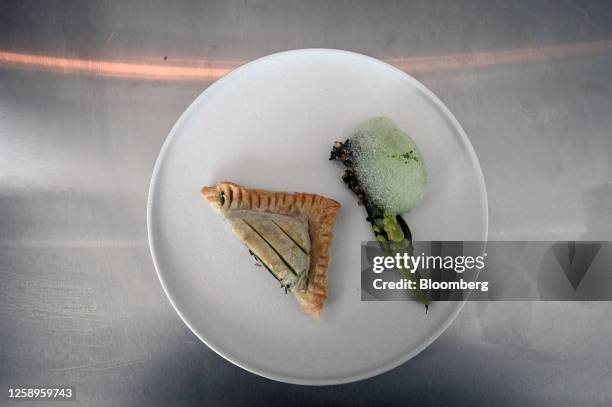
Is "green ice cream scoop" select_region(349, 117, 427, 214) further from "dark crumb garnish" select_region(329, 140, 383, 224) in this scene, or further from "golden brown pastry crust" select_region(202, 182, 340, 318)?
"golden brown pastry crust" select_region(202, 182, 340, 318)

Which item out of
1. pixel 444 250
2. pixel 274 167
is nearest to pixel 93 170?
pixel 274 167

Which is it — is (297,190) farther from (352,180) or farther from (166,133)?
(166,133)

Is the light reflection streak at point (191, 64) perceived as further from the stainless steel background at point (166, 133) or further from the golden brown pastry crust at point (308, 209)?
the golden brown pastry crust at point (308, 209)

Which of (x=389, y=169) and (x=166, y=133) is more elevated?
(x=166, y=133)

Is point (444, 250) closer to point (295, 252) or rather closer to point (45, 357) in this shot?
point (295, 252)

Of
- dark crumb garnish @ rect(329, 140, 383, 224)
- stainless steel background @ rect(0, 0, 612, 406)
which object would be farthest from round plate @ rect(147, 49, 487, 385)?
stainless steel background @ rect(0, 0, 612, 406)

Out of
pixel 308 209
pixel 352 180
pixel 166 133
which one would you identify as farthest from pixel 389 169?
pixel 166 133
